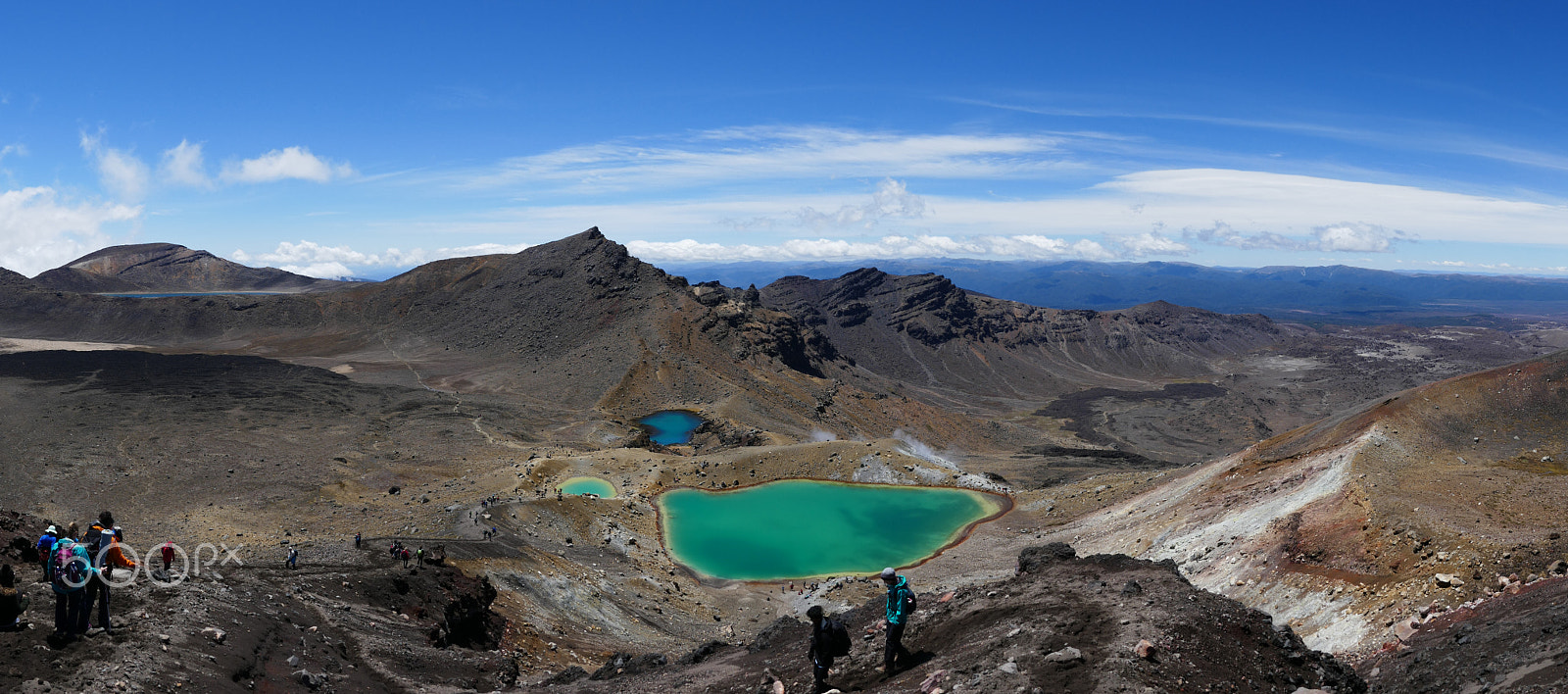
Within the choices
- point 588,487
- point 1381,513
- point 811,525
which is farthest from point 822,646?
point 588,487

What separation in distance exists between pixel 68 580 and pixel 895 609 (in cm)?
1624

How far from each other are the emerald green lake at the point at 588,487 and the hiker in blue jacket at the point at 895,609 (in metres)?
42.0

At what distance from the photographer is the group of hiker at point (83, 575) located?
14469mm

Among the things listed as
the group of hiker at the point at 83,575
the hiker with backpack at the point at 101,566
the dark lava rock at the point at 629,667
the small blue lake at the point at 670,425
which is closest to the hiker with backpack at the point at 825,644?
the dark lava rock at the point at 629,667

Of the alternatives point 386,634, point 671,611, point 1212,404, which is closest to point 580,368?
point 671,611

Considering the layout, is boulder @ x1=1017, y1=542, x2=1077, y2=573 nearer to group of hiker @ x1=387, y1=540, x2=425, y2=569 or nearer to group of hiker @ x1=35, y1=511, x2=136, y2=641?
group of hiker @ x1=387, y1=540, x2=425, y2=569

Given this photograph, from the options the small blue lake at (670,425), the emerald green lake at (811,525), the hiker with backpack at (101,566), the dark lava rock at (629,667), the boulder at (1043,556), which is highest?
the hiker with backpack at (101,566)

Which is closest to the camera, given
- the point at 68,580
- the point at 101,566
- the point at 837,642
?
the point at 68,580

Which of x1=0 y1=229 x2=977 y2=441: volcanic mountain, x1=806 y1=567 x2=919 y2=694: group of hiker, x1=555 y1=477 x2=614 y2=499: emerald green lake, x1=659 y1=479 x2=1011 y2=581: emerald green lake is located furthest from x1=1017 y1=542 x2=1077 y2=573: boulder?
x1=0 y1=229 x2=977 y2=441: volcanic mountain

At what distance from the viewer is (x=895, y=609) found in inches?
593

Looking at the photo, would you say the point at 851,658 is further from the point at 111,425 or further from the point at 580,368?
the point at 580,368

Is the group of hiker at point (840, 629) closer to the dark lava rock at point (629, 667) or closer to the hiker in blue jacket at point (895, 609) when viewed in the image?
the hiker in blue jacket at point (895, 609)

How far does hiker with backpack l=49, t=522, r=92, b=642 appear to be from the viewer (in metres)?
14.4

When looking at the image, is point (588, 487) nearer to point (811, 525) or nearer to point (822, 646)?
point (811, 525)
